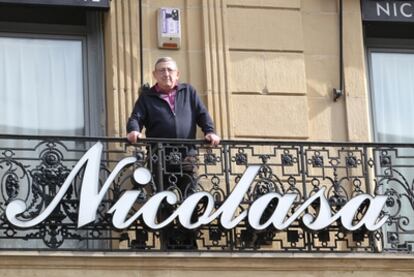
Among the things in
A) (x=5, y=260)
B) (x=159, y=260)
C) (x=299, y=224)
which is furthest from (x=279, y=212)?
(x=5, y=260)

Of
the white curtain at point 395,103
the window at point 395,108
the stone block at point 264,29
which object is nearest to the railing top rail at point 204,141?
the window at point 395,108

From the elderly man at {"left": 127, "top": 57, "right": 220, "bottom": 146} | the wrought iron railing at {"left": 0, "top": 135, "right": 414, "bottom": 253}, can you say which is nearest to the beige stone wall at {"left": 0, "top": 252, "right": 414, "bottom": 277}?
the wrought iron railing at {"left": 0, "top": 135, "right": 414, "bottom": 253}

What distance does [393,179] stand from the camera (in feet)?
58.5

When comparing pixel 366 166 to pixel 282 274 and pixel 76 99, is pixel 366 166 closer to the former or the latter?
pixel 282 274

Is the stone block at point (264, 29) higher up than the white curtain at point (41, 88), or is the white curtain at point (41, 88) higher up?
the stone block at point (264, 29)

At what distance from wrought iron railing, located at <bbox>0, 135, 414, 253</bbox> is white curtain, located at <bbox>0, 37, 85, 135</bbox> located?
37 cm

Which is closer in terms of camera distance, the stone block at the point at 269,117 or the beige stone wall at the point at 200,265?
the beige stone wall at the point at 200,265

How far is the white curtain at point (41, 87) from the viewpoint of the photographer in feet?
60.3

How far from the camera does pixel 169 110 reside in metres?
17.5

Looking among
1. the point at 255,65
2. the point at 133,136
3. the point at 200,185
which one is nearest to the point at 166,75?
the point at 133,136

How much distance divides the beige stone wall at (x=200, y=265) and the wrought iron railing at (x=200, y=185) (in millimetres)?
182

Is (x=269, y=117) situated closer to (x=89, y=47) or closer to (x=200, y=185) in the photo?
(x=200, y=185)

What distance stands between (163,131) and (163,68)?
0.64m

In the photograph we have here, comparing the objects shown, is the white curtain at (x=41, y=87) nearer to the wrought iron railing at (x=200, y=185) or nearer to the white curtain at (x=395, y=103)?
the wrought iron railing at (x=200, y=185)
